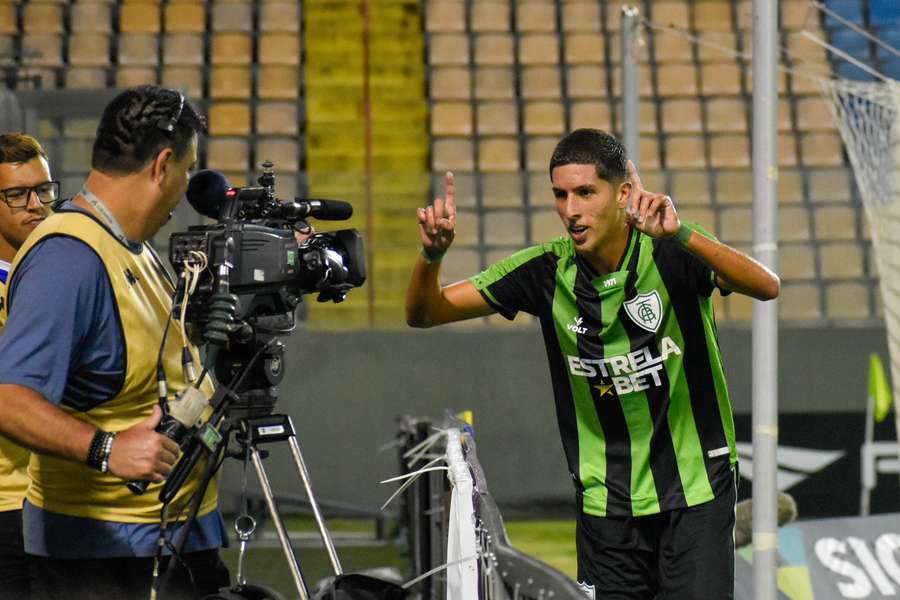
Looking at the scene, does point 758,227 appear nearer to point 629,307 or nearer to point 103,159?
point 629,307

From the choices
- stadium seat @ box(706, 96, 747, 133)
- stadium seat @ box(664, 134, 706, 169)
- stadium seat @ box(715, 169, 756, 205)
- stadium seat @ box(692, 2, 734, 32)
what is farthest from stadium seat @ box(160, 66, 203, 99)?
stadium seat @ box(715, 169, 756, 205)

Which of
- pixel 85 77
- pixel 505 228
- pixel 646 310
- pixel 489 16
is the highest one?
pixel 489 16

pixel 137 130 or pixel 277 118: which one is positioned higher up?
pixel 277 118

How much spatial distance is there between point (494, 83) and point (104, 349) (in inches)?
376

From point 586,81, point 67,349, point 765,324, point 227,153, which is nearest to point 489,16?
point 586,81

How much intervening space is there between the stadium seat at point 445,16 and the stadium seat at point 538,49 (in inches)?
23.3

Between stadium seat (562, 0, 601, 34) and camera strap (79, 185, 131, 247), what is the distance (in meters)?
10.0

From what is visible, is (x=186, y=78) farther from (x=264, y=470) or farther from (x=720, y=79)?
(x=264, y=470)

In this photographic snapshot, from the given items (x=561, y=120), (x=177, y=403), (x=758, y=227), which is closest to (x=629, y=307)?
(x=758, y=227)

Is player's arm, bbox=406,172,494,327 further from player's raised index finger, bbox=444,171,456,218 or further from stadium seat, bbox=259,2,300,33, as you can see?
stadium seat, bbox=259,2,300,33

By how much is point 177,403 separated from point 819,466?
23.9 feet

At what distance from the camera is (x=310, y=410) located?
9.27m

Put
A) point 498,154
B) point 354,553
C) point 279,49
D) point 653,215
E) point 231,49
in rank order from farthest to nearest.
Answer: point 279,49
point 231,49
point 498,154
point 354,553
point 653,215

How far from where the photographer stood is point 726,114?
37.1ft
